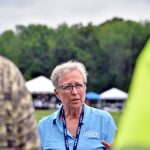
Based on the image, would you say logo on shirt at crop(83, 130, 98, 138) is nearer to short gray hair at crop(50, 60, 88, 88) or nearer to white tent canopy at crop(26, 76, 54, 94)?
short gray hair at crop(50, 60, 88, 88)

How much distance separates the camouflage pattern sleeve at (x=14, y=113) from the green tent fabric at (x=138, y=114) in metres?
0.87

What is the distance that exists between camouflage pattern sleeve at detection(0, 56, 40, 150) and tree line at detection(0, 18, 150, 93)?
86437mm

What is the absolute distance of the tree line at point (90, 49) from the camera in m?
97.4

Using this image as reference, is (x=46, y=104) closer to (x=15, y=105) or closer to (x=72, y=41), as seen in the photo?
(x=72, y=41)

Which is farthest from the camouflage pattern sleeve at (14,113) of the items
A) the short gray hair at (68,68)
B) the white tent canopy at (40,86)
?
the white tent canopy at (40,86)

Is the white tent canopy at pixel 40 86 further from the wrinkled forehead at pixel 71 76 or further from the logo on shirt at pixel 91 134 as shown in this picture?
the logo on shirt at pixel 91 134

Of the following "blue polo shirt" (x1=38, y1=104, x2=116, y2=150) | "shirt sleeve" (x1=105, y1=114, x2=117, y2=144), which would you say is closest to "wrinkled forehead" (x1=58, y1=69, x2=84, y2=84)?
"blue polo shirt" (x1=38, y1=104, x2=116, y2=150)

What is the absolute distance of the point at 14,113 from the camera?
96.9 inches

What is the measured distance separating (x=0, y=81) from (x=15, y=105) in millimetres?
108

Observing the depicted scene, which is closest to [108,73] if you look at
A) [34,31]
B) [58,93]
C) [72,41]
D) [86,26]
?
[72,41]

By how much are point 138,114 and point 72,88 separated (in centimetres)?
453

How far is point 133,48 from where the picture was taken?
332 ft

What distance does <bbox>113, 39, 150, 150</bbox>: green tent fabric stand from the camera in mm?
1595

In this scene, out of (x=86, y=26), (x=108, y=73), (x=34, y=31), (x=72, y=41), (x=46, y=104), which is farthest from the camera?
(x=34, y=31)
